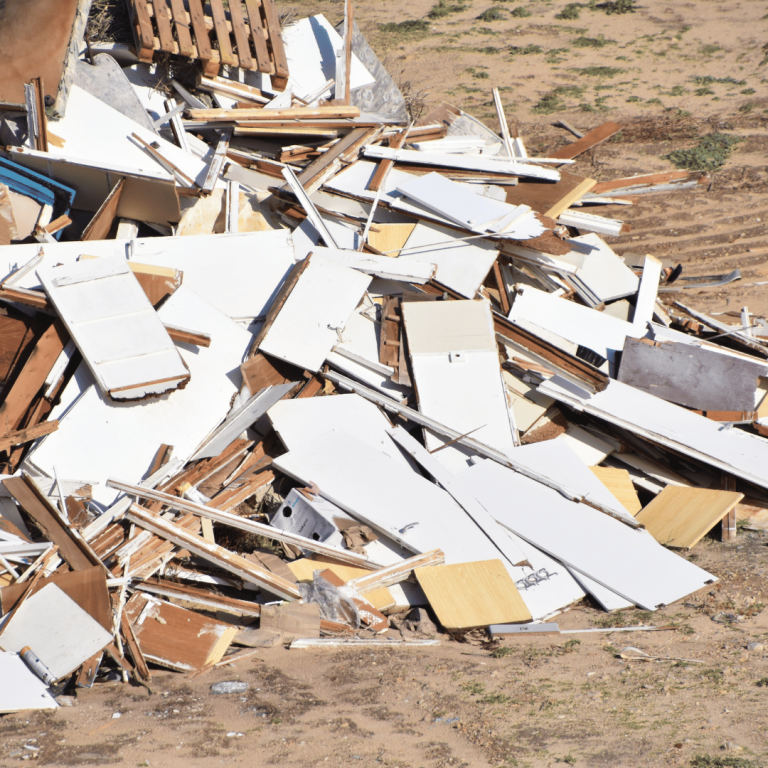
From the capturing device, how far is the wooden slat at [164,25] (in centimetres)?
773

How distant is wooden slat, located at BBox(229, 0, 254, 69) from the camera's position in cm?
825

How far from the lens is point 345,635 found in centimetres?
453

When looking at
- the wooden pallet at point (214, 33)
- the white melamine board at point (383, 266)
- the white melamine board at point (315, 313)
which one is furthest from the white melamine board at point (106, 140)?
the white melamine board at point (315, 313)

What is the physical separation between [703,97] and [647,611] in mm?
11996

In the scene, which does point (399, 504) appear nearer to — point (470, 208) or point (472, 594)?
point (472, 594)

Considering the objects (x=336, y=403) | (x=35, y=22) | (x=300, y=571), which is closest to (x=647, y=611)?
(x=300, y=571)

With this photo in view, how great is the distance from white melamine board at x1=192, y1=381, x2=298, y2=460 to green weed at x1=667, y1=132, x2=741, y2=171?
29.1 feet

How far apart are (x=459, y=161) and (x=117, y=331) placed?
4735 mm

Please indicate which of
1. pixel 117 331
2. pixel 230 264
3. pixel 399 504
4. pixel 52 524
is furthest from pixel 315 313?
pixel 52 524

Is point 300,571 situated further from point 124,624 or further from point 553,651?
point 553,651

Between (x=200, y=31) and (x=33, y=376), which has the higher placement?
(x=200, y=31)

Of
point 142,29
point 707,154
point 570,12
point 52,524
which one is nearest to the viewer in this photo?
point 52,524

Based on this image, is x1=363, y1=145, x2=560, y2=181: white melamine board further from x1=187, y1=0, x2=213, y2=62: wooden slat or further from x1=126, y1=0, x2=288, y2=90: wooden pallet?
x1=187, y1=0, x2=213, y2=62: wooden slat

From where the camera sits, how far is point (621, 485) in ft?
20.3
